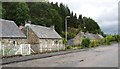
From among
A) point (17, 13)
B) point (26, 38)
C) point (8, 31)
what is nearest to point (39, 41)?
point (26, 38)

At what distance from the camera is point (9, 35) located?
36.6m

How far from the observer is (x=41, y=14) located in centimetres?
8650

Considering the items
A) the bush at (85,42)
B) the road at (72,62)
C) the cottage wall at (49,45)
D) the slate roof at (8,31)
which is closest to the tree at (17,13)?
the bush at (85,42)

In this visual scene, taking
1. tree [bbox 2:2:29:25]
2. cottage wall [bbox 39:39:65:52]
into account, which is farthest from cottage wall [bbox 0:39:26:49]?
tree [bbox 2:2:29:25]

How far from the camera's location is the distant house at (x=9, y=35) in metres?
34.8

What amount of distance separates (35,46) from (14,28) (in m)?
5.48

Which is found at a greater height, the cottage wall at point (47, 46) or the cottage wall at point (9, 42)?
the cottage wall at point (9, 42)

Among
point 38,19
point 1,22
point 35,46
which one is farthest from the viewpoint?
point 38,19

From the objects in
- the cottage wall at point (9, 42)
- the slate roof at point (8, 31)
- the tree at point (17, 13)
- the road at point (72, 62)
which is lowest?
the road at point (72, 62)

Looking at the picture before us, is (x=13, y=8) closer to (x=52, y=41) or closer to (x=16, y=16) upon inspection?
(x=16, y=16)

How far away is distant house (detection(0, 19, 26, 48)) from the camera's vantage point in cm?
3484

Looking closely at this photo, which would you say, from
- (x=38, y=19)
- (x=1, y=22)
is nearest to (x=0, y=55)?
(x=1, y=22)

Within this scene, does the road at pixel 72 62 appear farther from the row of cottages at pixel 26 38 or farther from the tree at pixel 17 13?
the tree at pixel 17 13

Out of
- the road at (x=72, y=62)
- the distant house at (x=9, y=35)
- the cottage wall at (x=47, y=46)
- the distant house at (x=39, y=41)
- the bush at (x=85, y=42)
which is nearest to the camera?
the road at (x=72, y=62)
